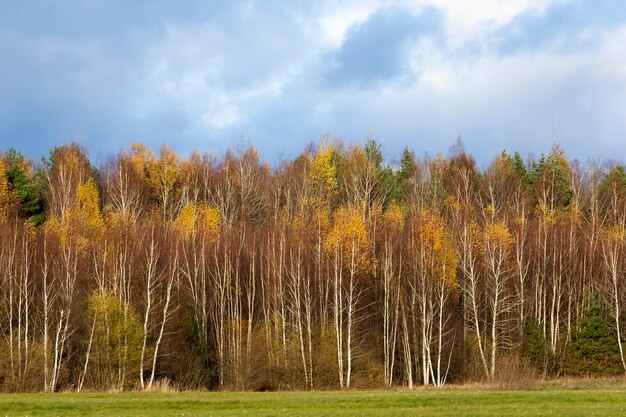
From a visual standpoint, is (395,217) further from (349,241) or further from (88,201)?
(88,201)

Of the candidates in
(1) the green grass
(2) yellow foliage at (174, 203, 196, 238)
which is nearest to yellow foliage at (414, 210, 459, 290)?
(2) yellow foliage at (174, 203, 196, 238)

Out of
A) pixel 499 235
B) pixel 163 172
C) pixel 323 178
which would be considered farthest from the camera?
pixel 163 172

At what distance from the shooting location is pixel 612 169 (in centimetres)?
9012

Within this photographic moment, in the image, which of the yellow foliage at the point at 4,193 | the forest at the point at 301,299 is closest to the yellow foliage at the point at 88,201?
the forest at the point at 301,299

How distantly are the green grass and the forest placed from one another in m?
15.5

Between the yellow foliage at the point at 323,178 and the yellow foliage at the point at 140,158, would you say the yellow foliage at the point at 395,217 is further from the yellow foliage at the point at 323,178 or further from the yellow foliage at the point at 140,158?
the yellow foliage at the point at 140,158

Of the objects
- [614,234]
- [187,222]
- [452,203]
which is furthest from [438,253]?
[187,222]

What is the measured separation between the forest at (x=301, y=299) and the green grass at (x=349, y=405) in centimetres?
1548

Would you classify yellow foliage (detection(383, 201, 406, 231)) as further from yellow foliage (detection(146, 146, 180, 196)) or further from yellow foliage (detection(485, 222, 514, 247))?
yellow foliage (detection(146, 146, 180, 196))

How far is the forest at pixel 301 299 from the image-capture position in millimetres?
51844

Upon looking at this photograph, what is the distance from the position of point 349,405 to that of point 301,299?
1116 inches

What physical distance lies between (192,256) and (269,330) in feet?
32.2

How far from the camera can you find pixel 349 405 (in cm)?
3150

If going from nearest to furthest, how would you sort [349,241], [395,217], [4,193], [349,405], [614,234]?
[349,405]
[349,241]
[614,234]
[395,217]
[4,193]
